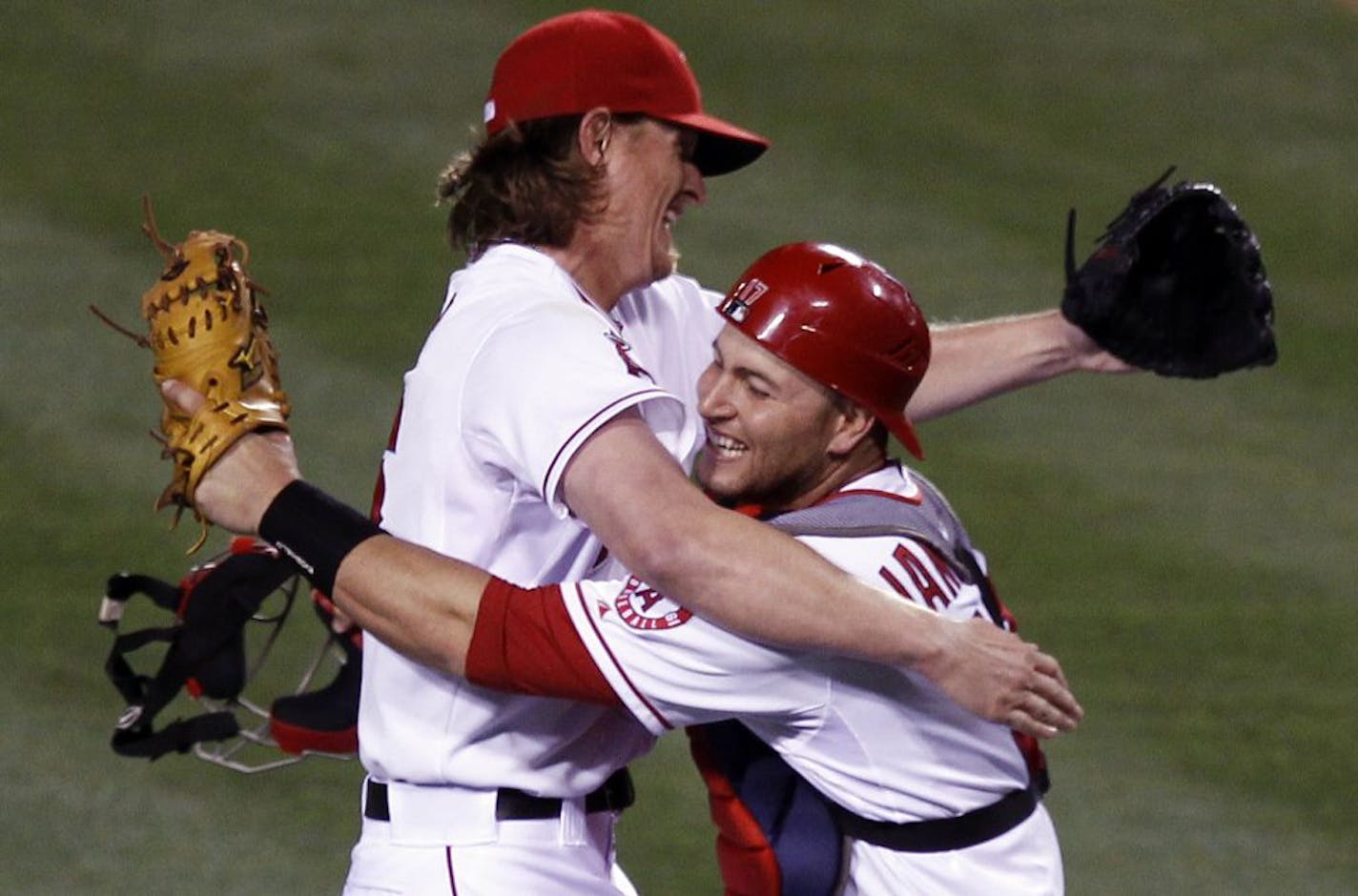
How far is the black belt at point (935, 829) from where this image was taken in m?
3.73

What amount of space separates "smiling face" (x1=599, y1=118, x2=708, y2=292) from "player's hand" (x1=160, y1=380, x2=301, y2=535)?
0.77m

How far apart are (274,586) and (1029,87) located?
6.22m

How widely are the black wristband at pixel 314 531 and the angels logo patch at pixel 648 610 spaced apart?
1.47ft

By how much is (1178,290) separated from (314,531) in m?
1.88

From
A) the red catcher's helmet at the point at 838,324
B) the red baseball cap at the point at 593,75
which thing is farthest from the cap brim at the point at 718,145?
the red catcher's helmet at the point at 838,324

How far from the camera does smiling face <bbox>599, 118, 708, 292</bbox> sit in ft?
13.5

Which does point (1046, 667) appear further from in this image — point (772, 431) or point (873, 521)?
point (772, 431)

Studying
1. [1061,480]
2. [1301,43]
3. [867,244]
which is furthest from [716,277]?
[1301,43]

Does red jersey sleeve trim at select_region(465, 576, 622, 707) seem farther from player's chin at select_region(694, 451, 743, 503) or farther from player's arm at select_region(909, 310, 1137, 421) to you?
player's arm at select_region(909, 310, 1137, 421)

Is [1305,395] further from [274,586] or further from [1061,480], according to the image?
[274,586]

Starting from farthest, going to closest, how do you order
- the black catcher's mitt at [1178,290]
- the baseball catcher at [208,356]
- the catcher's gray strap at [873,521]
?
the black catcher's mitt at [1178,290] → the baseball catcher at [208,356] → the catcher's gray strap at [873,521]

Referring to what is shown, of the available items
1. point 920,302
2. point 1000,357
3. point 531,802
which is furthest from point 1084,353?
point 920,302

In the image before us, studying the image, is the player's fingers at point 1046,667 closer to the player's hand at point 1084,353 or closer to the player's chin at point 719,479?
the player's chin at point 719,479

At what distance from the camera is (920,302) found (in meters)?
8.27
